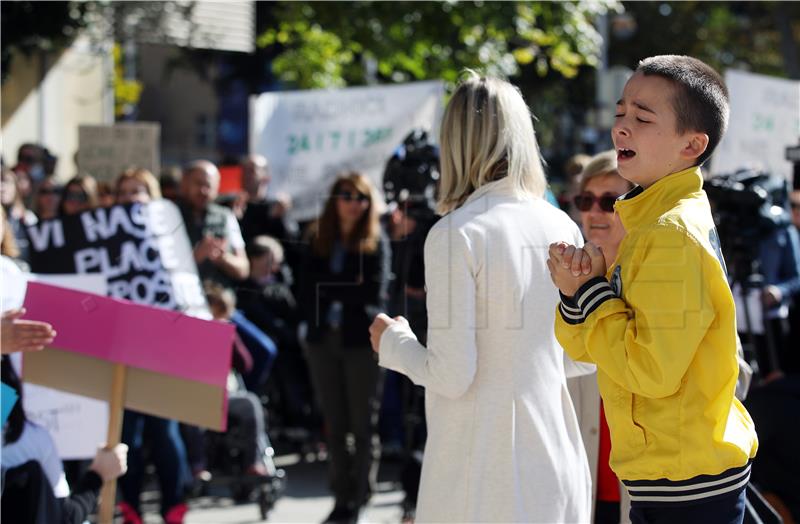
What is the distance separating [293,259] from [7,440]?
500 centimetres

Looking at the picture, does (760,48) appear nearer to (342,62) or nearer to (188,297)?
(342,62)

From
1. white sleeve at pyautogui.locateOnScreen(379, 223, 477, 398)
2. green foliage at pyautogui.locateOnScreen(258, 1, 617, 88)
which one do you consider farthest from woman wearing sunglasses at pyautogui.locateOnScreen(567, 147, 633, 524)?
green foliage at pyautogui.locateOnScreen(258, 1, 617, 88)

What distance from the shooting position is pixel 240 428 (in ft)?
22.4

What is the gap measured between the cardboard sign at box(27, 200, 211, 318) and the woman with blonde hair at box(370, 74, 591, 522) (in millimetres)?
2438

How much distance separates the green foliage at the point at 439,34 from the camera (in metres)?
10.7

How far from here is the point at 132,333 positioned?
423 centimetres

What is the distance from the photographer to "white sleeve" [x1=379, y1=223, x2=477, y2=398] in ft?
10.4

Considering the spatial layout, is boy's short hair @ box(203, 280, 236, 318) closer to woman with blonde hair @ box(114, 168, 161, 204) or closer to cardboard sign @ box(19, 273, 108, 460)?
woman with blonde hair @ box(114, 168, 161, 204)

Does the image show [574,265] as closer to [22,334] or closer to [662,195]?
[662,195]

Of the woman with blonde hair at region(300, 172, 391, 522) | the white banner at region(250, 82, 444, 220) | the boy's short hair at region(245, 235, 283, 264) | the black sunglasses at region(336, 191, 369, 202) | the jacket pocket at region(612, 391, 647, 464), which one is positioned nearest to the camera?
the jacket pocket at region(612, 391, 647, 464)

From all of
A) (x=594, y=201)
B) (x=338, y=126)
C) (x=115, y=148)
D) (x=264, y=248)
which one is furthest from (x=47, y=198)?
(x=594, y=201)

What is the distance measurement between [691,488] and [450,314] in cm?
88

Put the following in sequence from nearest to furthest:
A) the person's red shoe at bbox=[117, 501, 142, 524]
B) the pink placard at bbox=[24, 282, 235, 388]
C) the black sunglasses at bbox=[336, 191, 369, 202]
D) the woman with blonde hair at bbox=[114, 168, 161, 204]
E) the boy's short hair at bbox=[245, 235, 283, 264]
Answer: the pink placard at bbox=[24, 282, 235, 388], the person's red shoe at bbox=[117, 501, 142, 524], the black sunglasses at bbox=[336, 191, 369, 202], the woman with blonde hair at bbox=[114, 168, 161, 204], the boy's short hair at bbox=[245, 235, 283, 264]

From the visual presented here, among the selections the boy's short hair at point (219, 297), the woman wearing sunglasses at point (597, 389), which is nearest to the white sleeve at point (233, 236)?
the boy's short hair at point (219, 297)
